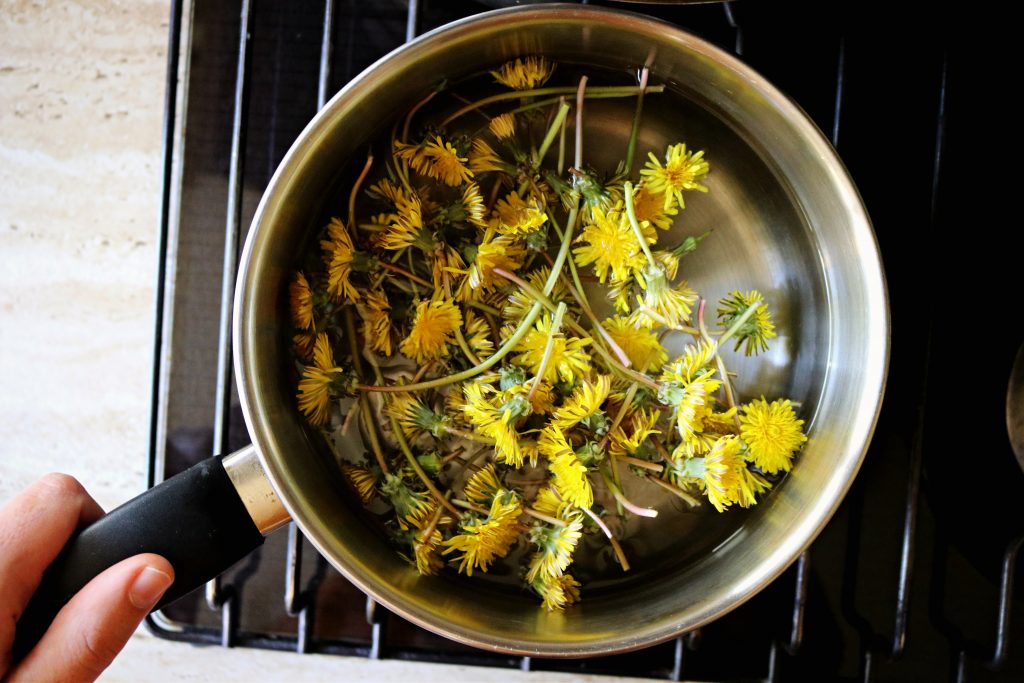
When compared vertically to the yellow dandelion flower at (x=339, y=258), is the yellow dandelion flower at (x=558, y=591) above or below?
below

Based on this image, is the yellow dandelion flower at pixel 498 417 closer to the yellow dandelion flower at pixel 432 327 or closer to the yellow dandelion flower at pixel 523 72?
the yellow dandelion flower at pixel 432 327

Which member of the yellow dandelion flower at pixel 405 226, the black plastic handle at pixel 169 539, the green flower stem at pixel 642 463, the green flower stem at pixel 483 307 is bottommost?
the black plastic handle at pixel 169 539

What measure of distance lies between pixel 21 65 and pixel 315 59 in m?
0.22

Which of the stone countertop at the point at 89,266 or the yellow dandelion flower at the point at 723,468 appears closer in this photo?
the yellow dandelion flower at the point at 723,468

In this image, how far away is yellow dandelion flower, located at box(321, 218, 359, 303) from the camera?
0.46 metres

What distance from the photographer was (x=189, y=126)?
50 cm

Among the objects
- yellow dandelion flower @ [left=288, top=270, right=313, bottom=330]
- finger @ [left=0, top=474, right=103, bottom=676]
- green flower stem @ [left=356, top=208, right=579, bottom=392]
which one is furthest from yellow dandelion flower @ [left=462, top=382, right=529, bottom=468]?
finger @ [left=0, top=474, right=103, bottom=676]

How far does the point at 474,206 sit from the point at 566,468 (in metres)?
0.17

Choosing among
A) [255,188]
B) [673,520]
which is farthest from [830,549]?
[255,188]

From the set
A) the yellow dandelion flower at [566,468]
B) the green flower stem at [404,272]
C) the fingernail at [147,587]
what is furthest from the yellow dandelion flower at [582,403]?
the fingernail at [147,587]

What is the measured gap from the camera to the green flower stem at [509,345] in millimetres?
443

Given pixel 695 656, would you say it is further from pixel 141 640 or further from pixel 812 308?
pixel 141 640

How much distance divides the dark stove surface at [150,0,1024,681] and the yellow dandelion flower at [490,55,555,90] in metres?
0.06

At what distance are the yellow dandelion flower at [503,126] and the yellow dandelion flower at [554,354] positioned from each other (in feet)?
0.40
